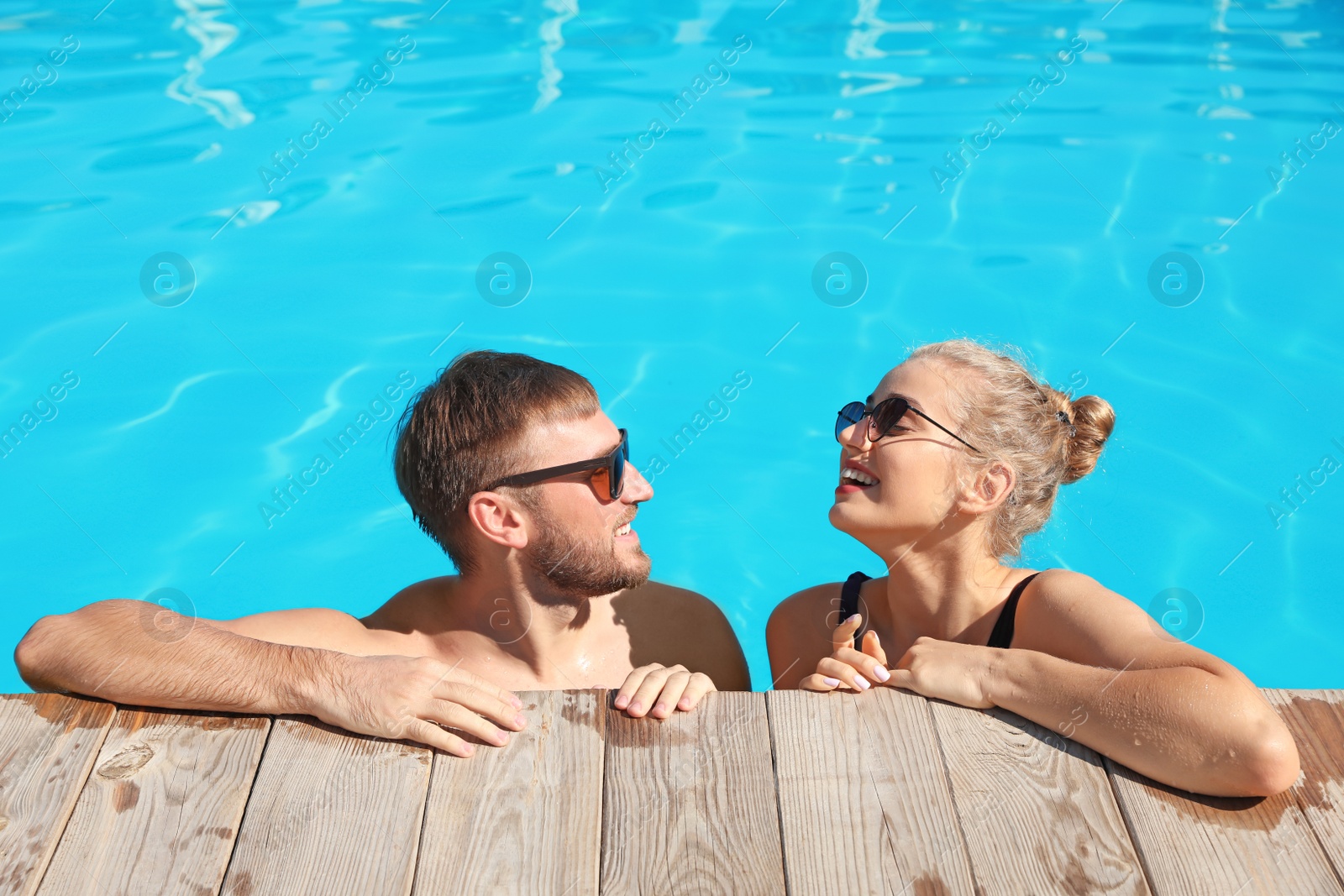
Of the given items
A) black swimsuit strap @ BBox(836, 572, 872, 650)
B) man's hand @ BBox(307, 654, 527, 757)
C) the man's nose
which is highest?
man's hand @ BBox(307, 654, 527, 757)

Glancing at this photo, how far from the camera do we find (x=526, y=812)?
2.16 metres

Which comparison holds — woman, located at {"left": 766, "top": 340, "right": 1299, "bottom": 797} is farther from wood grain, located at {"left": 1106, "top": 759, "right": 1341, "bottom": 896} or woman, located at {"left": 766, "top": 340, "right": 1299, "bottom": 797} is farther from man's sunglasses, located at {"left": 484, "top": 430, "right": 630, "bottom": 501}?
man's sunglasses, located at {"left": 484, "top": 430, "right": 630, "bottom": 501}

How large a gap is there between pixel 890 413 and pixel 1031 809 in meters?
1.24

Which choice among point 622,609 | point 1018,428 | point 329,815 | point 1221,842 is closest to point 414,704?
point 329,815

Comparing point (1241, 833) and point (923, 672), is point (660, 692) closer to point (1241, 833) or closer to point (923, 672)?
point (923, 672)

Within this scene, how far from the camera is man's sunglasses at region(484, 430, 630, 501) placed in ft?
10.1

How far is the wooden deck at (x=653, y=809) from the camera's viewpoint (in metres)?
2.00

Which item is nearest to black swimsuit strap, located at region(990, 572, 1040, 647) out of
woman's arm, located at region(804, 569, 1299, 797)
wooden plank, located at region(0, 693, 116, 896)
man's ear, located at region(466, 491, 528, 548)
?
woman's arm, located at region(804, 569, 1299, 797)

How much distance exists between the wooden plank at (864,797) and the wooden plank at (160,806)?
1.09 m

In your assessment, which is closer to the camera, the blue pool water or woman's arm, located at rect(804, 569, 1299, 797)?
woman's arm, located at rect(804, 569, 1299, 797)

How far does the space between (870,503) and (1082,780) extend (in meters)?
1.02

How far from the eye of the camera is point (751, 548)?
19.3 ft

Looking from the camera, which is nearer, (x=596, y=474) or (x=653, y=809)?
(x=653, y=809)

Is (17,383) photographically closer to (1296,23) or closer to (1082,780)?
(1082,780)
